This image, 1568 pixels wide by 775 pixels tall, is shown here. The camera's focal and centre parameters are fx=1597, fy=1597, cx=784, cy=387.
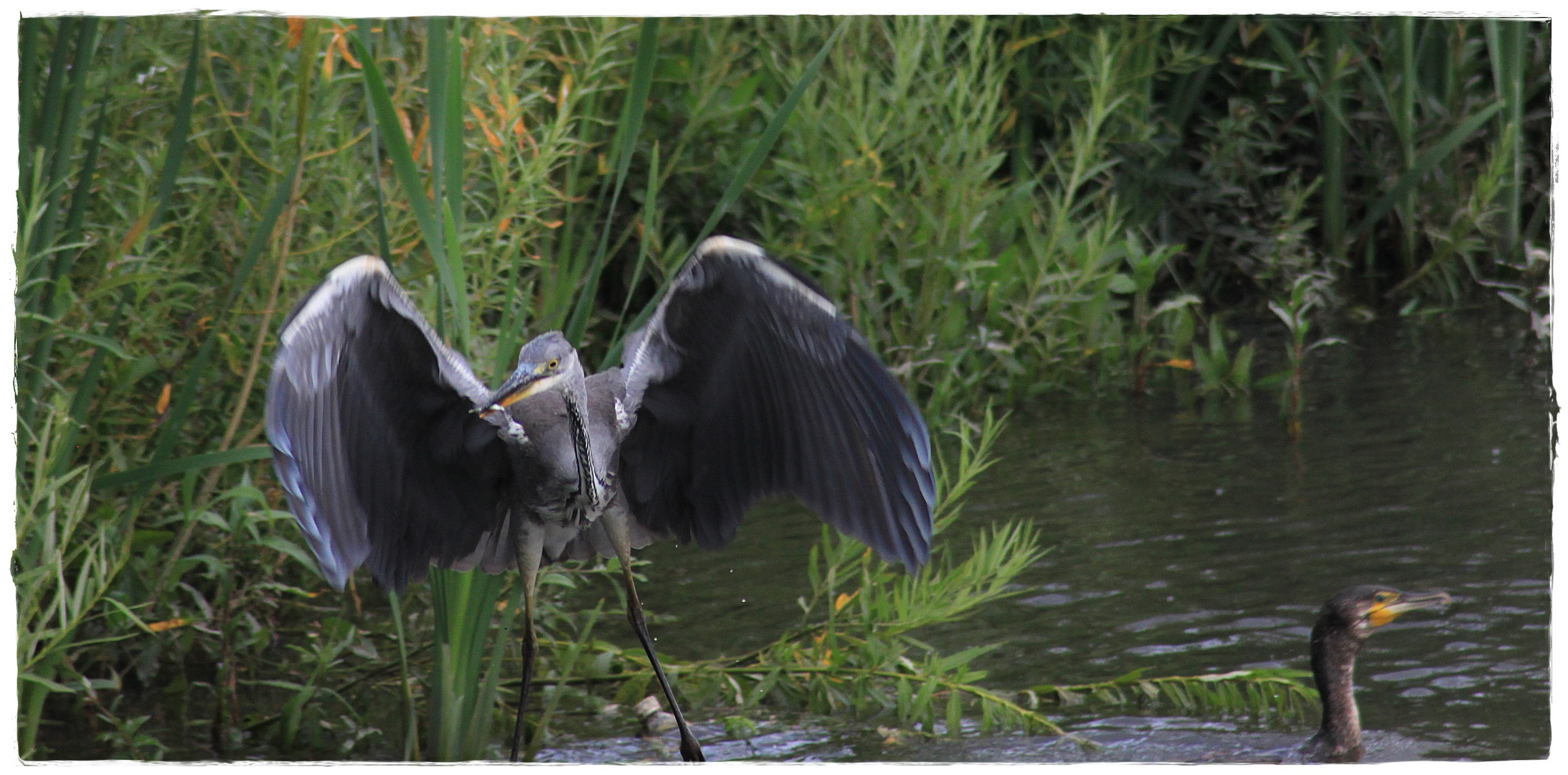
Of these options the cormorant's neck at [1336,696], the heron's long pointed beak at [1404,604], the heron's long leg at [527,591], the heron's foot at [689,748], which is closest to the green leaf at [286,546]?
the heron's long leg at [527,591]

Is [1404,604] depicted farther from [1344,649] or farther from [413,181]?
[413,181]

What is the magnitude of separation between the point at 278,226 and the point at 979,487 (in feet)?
6.82

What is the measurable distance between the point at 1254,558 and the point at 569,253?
1.79 metres

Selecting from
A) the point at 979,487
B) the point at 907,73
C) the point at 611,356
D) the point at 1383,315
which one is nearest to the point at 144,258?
the point at 611,356

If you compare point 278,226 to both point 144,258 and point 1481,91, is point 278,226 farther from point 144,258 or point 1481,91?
point 1481,91

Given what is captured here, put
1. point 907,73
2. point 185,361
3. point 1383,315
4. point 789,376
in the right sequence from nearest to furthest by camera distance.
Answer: point 789,376 → point 185,361 → point 907,73 → point 1383,315

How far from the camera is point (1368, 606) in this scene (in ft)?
10.0

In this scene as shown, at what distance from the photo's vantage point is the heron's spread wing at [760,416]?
9.05ft

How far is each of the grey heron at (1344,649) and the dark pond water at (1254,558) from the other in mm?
79

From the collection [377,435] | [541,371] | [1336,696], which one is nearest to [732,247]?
[541,371]

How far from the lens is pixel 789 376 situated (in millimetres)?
2914

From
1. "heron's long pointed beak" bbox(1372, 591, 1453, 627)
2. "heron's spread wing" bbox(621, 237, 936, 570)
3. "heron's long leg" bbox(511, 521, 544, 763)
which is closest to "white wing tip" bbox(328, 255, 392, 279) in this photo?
"heron's spread wing" bbox(621, 237, 936, 570)

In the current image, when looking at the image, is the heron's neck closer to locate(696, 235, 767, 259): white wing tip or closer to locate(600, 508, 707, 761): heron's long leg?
locate(600, 508, 707, 761): heron's long leg

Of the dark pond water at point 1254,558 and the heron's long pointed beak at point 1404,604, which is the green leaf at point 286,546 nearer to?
the dark pond water at point 1254,558
